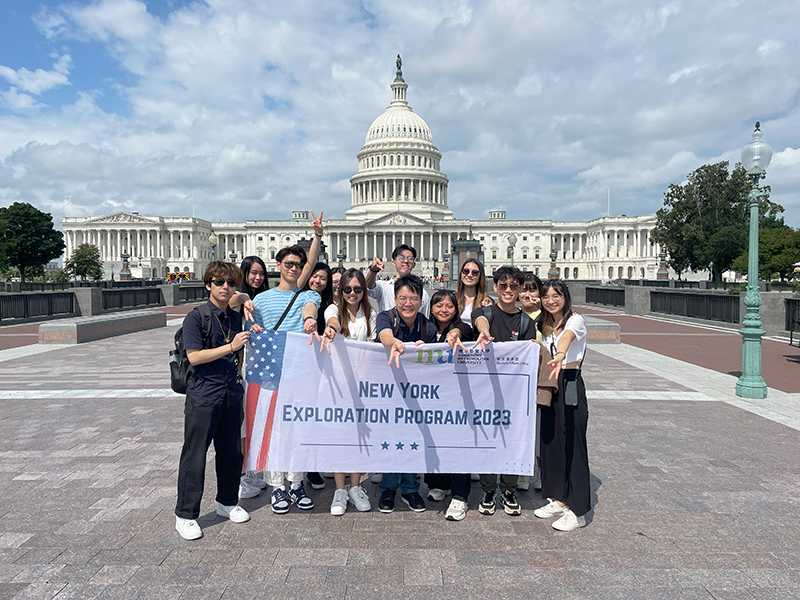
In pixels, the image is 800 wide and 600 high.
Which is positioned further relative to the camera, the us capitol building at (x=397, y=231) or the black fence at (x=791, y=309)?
the us capitol building at (x=397, y=231)

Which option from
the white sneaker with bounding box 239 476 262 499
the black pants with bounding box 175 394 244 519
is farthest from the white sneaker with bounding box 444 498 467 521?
the black pants with bounding box 175 394 244 519

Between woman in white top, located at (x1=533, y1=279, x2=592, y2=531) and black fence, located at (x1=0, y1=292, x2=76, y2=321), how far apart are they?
23561mm

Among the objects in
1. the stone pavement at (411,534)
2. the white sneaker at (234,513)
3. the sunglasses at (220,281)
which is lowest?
the stone pavement at (411,534)

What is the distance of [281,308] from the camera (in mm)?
5070

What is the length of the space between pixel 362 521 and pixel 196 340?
2164mm

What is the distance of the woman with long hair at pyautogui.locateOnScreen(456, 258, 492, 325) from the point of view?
17.7ft

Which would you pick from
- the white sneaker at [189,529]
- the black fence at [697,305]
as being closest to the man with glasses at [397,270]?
the white sneaker at [189,529]

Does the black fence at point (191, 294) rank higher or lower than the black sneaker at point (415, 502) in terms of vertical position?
higher

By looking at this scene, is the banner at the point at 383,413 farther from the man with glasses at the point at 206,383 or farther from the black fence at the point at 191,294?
the black fence at the point at 191,294

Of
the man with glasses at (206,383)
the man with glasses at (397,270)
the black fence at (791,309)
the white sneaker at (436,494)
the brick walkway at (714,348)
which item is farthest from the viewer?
the black fence at (791,309)

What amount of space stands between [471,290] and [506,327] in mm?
665

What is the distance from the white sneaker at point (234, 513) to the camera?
4.77 metres

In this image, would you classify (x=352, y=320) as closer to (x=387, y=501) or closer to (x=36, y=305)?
(x=387, y=501)

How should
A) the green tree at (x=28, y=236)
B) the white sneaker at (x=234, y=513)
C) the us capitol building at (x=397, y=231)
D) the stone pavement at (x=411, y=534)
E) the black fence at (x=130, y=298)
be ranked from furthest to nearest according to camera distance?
1. the us capitol building at (x=397, y=231)
2. the green tree at (x=28, y=236)
3. the black fence at (x=130, y=298)
4. the white sneaker at (x=234, y=513)
5. the stone pavement at (x=411, y=534)
